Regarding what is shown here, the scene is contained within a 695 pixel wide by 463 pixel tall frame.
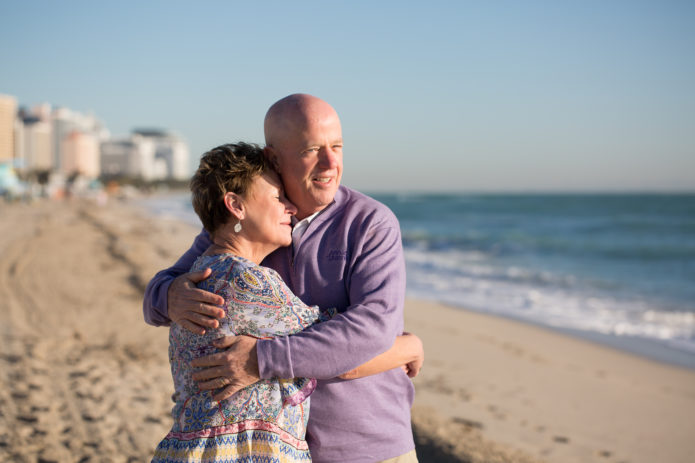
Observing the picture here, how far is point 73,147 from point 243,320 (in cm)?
14139

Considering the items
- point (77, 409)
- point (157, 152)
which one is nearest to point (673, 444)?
point (77, 409)

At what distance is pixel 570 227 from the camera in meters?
29.1

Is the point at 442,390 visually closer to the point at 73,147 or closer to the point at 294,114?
the point at 294,114

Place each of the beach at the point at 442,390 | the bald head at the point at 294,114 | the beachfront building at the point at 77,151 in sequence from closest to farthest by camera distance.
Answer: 1. the bald head at the point at 294,114
2. the beach at the point at 442,390
3. the beachfront building at the point at 77,151

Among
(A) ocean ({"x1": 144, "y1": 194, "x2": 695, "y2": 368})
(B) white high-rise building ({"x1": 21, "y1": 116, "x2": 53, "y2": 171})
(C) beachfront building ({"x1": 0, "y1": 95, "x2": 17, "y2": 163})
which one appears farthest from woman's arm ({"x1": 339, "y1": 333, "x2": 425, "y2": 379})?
(B) white high-rise building ({"x1": 21, "y1": 116, "x2": 53, "y2": 171})

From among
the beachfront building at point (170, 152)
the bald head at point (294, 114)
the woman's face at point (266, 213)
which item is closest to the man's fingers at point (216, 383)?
the woman's face at point (266, 213)

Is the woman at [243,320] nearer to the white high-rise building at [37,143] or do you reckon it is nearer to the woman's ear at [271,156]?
the woman's ear at [271,156]

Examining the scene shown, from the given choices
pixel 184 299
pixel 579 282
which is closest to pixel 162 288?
pixel 184 299

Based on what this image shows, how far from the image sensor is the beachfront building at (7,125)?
357 ft

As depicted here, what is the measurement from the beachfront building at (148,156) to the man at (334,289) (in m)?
139

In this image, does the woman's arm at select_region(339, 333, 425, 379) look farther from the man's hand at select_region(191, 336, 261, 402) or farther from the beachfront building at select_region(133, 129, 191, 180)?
the beachfront building at select_region(133, 129, 191, 180)

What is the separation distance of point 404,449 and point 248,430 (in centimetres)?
56

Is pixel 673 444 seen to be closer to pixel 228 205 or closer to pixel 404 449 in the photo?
pixel 404 449

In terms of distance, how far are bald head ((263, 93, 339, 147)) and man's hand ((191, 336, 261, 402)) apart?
65 centimetres
